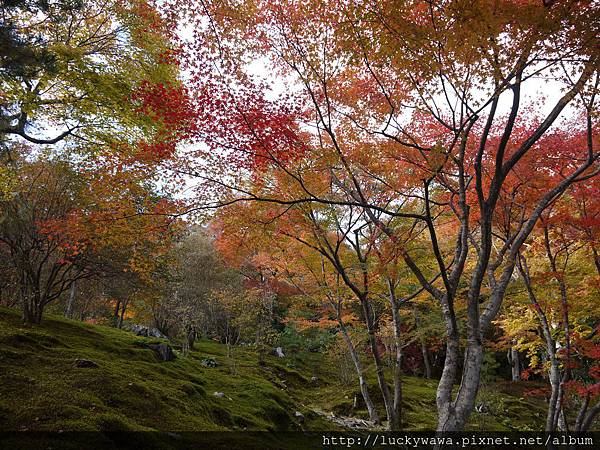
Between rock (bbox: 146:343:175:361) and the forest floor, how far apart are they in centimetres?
24

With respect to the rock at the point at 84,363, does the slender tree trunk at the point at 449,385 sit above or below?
above

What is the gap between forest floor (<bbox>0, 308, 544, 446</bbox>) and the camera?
501cm

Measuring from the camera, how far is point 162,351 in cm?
1169

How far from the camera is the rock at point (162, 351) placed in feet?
38.1

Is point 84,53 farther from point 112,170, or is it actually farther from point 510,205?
point 510,205

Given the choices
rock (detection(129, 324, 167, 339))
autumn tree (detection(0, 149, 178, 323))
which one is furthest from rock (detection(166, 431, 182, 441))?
rock (detection(129, 324, 167, 339))

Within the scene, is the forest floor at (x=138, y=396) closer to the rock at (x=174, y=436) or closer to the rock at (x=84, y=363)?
the rock at (x=84, y=363)

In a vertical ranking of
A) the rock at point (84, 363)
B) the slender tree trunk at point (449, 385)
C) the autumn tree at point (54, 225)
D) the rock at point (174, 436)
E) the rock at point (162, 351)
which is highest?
the autumn tree at point (54, 225)

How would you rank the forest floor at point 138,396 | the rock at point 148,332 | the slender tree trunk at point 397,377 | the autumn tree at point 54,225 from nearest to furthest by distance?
the forest floor at point 138,396 < the slender tree trunk at point 397,377 < the autumn tree at point 54,225 < the rock at point 148,332

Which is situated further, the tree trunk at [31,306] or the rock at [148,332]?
the rock at [148,332]

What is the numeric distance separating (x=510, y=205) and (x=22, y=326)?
41.3 feet

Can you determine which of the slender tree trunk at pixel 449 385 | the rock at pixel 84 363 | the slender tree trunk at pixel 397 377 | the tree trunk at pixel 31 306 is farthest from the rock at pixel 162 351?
the slender tree trunk at pixel 449 385

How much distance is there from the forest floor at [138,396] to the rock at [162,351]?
24 centimetres

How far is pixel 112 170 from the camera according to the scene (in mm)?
8695
